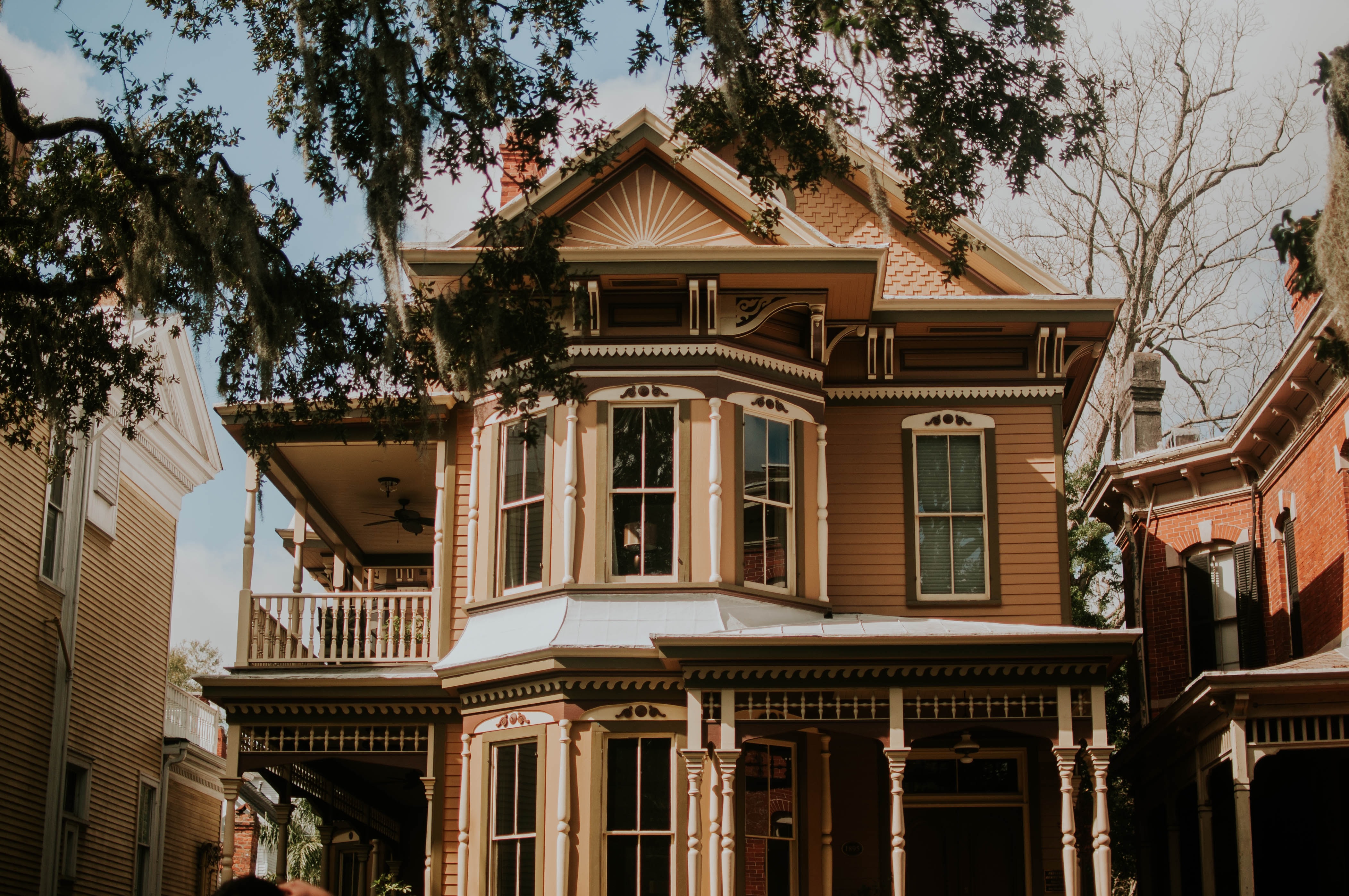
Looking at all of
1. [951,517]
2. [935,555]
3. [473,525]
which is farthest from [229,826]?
[951,517]

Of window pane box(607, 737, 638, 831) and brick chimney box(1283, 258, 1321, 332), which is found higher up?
brick chimney box(1283, 258, 1321, 332)

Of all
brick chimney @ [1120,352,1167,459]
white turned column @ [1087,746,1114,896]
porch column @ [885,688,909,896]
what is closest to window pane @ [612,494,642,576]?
porch column @ [885,688,909,896]

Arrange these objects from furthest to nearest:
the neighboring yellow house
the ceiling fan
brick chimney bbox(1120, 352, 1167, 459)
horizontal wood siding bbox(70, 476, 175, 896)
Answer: brick chimney bbox(1120, 352, 1167, 459) → horizontal wood siding bbox(70, 476, 175, 896) → the ceiling fan → the neighboring yellow house

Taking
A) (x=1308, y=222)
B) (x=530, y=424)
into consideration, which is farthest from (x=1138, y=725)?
(x=1308, y=222)

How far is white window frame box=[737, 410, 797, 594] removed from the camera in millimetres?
15945

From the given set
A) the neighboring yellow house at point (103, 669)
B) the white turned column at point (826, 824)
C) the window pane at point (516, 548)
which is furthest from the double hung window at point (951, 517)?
the neighboring yellow house at point (103, 669)

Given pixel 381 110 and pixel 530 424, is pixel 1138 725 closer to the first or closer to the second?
pixel 530 424

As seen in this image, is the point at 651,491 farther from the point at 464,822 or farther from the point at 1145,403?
the point at 1145,403

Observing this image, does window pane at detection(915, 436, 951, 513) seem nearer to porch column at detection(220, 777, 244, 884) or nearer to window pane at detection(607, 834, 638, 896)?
window pane at detection(607, 834, 638, 896)

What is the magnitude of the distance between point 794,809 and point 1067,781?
119 inches

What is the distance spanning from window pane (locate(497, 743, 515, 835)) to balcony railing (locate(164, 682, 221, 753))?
1100 centimetres

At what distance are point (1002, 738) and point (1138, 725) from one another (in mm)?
6513

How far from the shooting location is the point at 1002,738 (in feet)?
53.7

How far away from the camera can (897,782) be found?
45.2 feet
